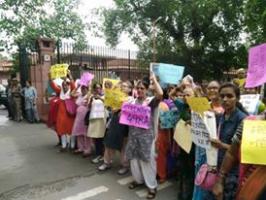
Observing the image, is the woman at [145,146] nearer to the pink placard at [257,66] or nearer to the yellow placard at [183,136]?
the yellow placard at [183,136]

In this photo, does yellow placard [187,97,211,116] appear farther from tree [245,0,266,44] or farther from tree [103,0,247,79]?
tree [103,0,247,79]

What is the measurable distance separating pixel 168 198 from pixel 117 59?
34.5ft

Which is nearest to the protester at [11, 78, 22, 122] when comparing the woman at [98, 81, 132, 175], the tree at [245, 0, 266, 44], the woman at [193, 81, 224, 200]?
the tree at [245, 0, 266, 44]

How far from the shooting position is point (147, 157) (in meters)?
5.67

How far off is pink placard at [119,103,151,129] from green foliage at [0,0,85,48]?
9581 millimetres

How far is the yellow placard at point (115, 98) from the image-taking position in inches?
264

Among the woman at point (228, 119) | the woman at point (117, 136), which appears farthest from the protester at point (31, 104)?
the woman at point (228, 119)

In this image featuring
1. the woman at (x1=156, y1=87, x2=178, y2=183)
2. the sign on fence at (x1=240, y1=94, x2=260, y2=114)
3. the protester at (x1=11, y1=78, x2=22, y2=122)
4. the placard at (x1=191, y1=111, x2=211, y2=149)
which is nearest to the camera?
the placard at (x1=191, y1=111, x2=211, y2=149)

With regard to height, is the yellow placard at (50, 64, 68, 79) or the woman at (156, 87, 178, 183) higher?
the yellow placard at (50, 64, 68, 79)

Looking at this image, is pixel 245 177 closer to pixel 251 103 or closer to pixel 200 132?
pixel 200 132

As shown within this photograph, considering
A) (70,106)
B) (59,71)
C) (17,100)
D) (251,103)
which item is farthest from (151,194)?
(17,100)

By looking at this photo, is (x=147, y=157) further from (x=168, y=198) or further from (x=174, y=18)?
(x=174, y=18)

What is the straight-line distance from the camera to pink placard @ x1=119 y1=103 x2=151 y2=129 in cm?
563

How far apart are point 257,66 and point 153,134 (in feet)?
8.13
